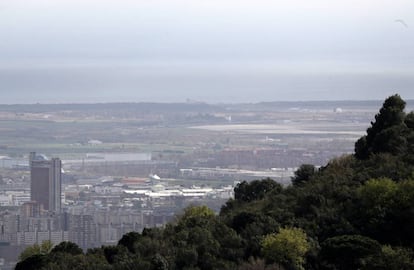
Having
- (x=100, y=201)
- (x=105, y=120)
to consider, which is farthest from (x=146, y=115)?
(x=100, y=201)

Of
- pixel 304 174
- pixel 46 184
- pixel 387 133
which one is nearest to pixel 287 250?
pixel 387 133

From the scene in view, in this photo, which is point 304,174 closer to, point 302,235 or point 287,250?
point 302,235

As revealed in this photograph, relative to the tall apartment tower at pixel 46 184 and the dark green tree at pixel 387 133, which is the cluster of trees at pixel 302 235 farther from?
the tall apartment tower at pixel 46 184

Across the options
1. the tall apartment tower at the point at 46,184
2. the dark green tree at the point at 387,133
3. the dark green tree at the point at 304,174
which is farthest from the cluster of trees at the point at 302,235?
the tall apartment tower at the point at 46,184

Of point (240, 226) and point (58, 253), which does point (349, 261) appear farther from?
point (58, 253)

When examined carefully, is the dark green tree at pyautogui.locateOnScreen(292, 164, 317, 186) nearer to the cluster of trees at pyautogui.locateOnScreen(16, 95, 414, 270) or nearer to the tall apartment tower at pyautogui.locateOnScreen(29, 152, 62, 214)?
the cluster of trees at pyautogui.locateOnScreen(16, 95, 414, 270)

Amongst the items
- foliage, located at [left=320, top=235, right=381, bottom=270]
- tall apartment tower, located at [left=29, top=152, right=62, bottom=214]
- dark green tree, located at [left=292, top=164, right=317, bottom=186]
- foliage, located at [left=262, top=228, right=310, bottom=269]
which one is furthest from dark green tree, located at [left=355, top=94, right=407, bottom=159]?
tall apartment tower, located at [left=29, top=152, right=62, bottom=214]

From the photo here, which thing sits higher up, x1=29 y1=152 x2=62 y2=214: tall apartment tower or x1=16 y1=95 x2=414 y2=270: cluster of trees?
x1=16 y1=95 x2=414 y2=270: cluster of trees
